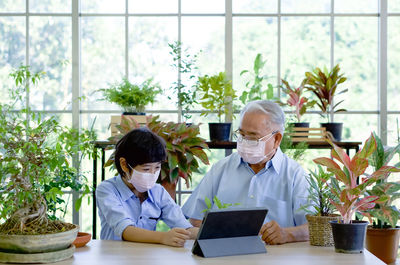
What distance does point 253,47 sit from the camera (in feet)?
16.8

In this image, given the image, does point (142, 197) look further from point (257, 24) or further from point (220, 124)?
point (257, 24)

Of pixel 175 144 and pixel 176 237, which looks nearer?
pixel 176 237

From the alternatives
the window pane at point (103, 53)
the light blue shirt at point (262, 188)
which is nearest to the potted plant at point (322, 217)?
the light blue shirt at point (262, 188)

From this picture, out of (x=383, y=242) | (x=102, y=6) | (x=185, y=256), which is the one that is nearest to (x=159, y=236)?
(x=185, y=256)

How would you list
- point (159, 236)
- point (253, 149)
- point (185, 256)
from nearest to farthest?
point (185, 256) → point (159, 236) → point (253, 149)

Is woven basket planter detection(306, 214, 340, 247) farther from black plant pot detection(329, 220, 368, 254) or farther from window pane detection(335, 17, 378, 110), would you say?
window pane detection(335, 17, 378, 110)

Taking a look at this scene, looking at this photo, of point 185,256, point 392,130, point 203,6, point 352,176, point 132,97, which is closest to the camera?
point 185,256

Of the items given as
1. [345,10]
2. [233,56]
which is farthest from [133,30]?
[345,10]

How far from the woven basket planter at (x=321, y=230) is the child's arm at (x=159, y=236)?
20.8 inches

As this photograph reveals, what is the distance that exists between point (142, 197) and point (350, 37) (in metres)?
3.01

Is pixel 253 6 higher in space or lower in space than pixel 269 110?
higher

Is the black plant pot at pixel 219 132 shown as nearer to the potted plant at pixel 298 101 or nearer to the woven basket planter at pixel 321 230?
the potted plant at pixel 298 101

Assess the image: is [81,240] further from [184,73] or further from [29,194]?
[184,73]

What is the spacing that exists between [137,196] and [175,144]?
0.90m
